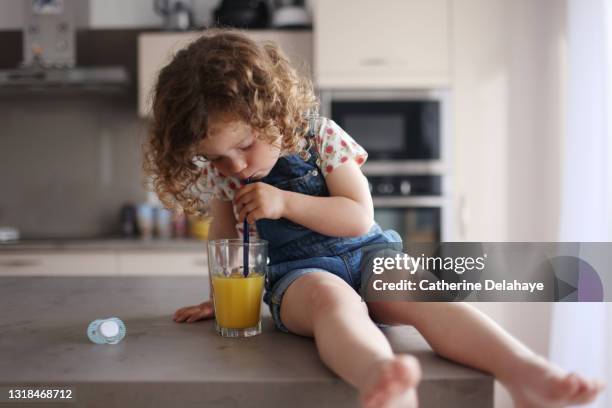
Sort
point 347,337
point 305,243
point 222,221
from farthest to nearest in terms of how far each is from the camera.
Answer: point 222,221 < point 305,243 < point 347,337

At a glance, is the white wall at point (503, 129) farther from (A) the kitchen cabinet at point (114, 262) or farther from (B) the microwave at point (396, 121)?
(A) the kitchen cabinet at point (114, 262)

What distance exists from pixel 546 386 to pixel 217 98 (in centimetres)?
60

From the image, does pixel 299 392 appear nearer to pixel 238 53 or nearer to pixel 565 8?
pixel 238 53

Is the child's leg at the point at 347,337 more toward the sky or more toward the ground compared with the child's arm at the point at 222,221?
more toward the ground

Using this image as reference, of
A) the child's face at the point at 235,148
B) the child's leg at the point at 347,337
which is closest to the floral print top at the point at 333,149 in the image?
the child's face at the point at 235,148

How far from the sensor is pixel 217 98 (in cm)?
92

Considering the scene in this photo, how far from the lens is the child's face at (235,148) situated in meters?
0.91

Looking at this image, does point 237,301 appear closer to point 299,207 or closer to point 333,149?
point 299,207

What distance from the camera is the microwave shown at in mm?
2615

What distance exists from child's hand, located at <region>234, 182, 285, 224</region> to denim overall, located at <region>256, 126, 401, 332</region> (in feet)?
0.28

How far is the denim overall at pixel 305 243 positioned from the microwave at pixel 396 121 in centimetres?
153

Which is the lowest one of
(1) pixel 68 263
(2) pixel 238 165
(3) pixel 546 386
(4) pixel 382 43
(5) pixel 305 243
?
(1) pixel 68 263

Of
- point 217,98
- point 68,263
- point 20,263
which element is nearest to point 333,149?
point 217,98

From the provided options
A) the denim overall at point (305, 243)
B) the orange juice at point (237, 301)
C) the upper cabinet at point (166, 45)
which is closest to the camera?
the orange juice at point (237, 301)
